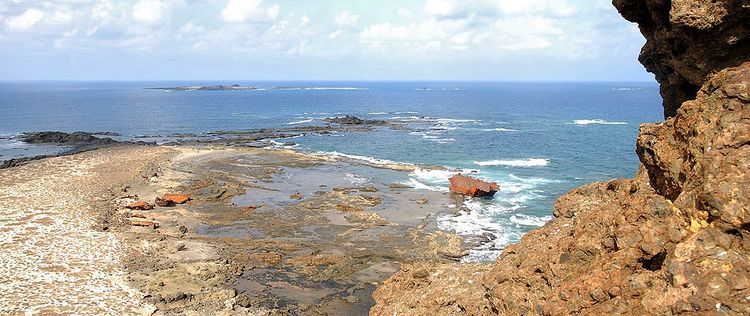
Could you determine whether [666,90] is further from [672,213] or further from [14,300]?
[14,300]

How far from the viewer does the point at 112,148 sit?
79.2 m

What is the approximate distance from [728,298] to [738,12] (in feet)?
23.4

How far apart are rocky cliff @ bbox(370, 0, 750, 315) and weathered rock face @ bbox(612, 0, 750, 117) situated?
3 centimetres

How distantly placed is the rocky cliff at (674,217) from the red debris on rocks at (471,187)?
33.0 m

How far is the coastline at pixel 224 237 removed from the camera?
27031 mm

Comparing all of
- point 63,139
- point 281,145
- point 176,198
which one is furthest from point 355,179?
point 63,139

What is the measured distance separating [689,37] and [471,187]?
124ft

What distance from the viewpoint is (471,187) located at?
51031 millimetres

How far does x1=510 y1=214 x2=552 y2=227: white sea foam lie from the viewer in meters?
42.3

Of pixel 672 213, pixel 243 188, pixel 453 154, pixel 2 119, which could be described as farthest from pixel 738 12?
pixel 2 119

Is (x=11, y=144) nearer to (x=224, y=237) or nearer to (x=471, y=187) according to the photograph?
(x=224, y=237)

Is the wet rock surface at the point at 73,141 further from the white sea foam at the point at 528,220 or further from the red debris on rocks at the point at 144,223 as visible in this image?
the white sea foam at the point at 528,220

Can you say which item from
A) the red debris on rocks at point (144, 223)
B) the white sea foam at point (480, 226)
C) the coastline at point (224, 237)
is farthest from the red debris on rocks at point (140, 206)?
the white sea foam at point (480, 226)

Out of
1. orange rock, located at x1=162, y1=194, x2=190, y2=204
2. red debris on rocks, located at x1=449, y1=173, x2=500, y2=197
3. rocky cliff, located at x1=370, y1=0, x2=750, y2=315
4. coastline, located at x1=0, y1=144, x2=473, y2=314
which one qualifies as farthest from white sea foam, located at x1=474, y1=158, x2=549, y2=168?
rocky cliff, located at x1=370, y1=0, x2=750, y2=315
